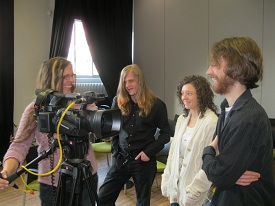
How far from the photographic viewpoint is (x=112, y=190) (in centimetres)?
223

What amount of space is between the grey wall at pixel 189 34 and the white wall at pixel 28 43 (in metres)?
1.90

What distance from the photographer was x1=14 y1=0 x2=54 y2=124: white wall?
15.0 ft

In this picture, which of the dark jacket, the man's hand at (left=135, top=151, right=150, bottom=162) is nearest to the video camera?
the dark jacket

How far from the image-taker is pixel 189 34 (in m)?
5.05

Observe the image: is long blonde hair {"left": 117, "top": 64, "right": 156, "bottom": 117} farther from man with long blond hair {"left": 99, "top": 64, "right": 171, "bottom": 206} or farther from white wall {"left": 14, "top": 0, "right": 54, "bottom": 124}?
white wall {"left": 14, "top": 0, "right": 54, "bottom": 124}

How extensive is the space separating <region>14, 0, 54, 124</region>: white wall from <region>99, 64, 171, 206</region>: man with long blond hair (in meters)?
2.95

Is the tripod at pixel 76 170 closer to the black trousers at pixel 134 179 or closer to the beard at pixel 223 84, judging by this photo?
the beard at pixel 223 84

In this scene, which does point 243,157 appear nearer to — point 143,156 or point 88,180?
point 88,180

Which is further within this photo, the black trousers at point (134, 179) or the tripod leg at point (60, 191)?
the black trousers at point (134, 179)

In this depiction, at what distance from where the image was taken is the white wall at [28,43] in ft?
15.0

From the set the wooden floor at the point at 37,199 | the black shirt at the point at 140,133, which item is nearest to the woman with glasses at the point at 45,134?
the black shirt at the point at 140,133

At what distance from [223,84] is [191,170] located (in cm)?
79

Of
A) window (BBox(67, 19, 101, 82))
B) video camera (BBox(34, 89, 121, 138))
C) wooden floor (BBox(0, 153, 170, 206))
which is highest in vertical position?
window (BBox(67, 19, 101, 82))

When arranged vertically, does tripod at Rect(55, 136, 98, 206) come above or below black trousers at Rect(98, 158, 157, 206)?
above
